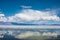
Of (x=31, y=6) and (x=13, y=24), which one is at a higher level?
(x=31, y=6)

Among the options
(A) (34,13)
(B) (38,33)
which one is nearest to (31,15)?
(A) (34,13)

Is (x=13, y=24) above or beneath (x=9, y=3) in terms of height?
beneath

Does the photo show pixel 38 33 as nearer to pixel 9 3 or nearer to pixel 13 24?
pixel 13 24

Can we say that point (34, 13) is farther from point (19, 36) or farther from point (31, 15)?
point (19, 36)

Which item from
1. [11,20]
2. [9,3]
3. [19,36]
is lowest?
[19,36]

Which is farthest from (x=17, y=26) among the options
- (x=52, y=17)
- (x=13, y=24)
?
(x=52, y=17)

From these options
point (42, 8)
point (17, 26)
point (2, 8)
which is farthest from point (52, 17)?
point (2, 8)

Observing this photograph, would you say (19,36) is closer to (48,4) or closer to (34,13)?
(34,13)
